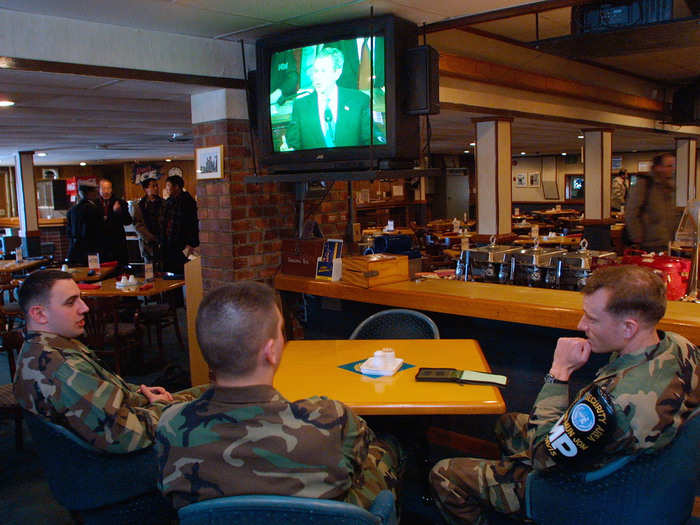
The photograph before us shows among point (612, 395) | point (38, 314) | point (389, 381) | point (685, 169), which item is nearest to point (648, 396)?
point (612, 395)

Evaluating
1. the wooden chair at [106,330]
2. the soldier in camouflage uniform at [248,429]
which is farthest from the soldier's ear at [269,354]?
the wooden chair at [106,330]

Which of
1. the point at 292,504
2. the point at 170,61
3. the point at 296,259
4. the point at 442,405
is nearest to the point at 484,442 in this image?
the point at 442,405

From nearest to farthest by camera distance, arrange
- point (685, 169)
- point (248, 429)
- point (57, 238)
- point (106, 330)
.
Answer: point (248, 429)
point (106, 330)
point (57, 238)
point (685, 169)

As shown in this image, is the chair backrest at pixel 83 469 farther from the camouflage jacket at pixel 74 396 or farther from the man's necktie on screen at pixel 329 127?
the man's necktie on screen at pixel 329 127

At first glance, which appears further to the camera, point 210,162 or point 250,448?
point 210,162

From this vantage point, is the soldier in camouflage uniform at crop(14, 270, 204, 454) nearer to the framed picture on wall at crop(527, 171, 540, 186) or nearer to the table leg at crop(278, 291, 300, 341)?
the table leg at crop(278, 291, 300, 341)

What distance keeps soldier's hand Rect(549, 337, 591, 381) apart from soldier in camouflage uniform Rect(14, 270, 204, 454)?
4.94ft

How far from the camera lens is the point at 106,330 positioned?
18.7 feet

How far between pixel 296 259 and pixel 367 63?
4.94 feet

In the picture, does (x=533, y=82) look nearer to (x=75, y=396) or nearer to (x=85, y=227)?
(x=85, y=227)

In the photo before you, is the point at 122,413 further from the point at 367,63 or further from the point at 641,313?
the point at 367,63

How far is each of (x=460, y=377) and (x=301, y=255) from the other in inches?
91.4

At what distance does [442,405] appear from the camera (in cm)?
231

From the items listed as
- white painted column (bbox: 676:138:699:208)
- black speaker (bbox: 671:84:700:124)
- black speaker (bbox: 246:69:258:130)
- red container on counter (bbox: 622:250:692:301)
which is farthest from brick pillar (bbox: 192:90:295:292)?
white painted column (bbox: 676:138:699:208)
